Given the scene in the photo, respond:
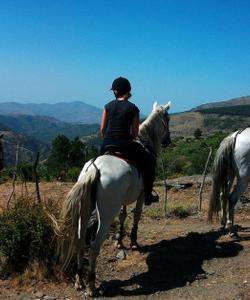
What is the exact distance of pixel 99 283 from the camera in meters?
6.27

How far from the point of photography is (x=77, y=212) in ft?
18.8

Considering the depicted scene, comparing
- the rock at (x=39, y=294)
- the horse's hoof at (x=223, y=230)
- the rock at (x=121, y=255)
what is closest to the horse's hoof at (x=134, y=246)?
the rock at (x=121, y=255)

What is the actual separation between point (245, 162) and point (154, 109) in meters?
1.99

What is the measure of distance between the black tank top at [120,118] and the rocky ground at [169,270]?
5.56 ft

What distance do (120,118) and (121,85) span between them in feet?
1.69

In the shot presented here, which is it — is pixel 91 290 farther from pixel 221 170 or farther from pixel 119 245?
pixel 221 170

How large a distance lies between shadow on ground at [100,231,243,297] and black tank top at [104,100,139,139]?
2.04m

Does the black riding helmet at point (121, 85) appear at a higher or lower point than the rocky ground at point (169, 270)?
higher

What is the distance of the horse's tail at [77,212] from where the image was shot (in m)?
5.71

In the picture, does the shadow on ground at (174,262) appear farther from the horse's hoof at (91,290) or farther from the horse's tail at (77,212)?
the horse's tail at (77,212)

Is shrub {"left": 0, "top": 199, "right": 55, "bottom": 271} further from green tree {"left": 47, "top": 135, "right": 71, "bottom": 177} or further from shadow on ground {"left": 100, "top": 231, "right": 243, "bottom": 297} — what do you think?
green tree {"left": 47, "top": 135, "right": 71, "bottom": 177}

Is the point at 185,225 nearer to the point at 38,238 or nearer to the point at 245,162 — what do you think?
the point at 245,162

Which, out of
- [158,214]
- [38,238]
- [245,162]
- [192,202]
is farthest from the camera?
[192,202]

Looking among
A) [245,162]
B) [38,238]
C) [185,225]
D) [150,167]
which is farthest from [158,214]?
[38,238]
